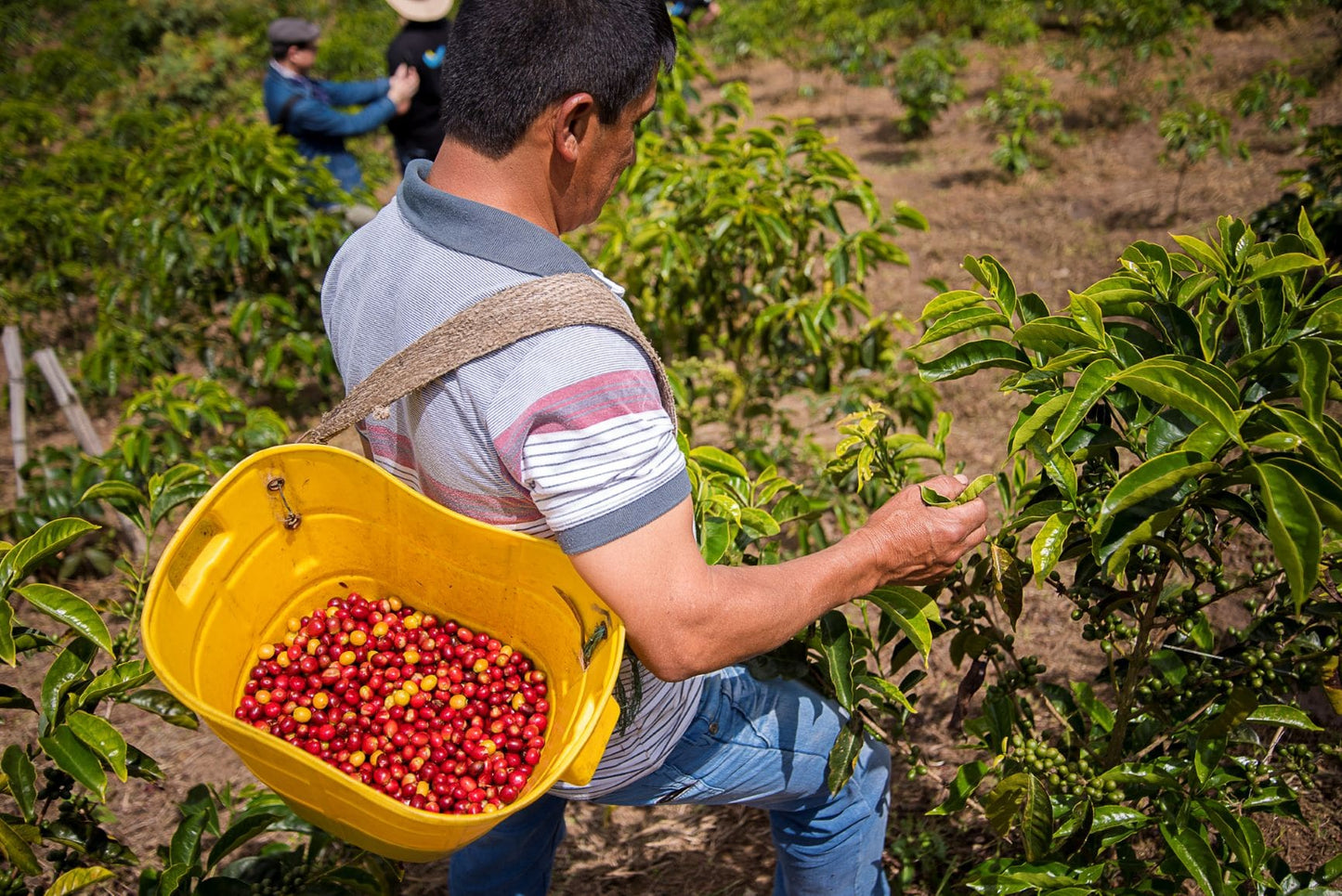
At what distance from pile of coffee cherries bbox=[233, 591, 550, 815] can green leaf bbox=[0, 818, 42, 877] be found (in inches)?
16.5

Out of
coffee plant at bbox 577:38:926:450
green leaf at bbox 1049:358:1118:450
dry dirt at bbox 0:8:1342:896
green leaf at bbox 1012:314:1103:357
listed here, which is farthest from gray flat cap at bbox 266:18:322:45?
green leaf at bbox 1049:358:1118:450

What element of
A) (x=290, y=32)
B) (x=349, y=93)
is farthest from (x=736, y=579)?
(x=349, y=93)

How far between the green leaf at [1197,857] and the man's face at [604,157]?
132 centimetres

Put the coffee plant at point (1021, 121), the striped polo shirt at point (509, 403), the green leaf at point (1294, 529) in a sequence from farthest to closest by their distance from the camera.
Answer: the coffee plant at point (1021, 121)
the striped polo shirt at point (509, 403)
the green leaf at point (1294, 529)

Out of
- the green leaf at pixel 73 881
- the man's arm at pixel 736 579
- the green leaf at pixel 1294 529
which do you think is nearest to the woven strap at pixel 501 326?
the man's arm at pixel 736 579

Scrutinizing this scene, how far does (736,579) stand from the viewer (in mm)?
1203

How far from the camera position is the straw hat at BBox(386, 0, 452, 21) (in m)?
4.84

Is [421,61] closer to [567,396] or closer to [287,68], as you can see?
[287,68]

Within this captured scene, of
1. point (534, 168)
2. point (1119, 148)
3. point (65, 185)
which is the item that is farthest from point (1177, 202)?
point (65, 185)

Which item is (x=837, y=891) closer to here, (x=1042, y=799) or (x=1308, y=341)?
(x=1042, y=799)

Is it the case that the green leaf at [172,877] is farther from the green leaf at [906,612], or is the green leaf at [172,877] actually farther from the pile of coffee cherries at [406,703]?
the green leaf at [906,612]

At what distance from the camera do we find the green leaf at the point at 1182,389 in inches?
43.4

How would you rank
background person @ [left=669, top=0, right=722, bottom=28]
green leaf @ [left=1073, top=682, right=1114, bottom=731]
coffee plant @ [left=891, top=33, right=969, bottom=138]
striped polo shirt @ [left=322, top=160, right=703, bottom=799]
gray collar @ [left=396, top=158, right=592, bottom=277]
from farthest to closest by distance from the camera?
coffee plant @ [left=891, top=33, right=969, bottom=138] → background person @ [left=669, top=0, right=722, bottom=28] → green leaf @ [left=1073, top=682, right=1114, bottom=731] → gray collar @ [left=396, top=158, right=592, bottom=277] → striped polo shirt @ [left=322, top=160, right=703, bottom=799]

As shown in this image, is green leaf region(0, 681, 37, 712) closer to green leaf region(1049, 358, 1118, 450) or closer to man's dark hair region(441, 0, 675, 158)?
man's dark hair region(441, 0, 675, 158)
